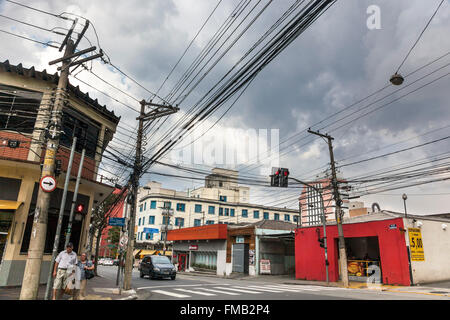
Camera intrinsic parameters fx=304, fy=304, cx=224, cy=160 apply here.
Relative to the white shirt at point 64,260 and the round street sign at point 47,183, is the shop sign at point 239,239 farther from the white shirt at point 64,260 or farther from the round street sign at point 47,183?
the round street sign at point 47,183

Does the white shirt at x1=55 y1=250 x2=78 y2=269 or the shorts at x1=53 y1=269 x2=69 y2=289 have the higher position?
the white shirt at x1=55 y1=250 x2=78 y2=269

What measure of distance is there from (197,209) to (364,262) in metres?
40.6

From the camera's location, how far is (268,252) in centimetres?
3209

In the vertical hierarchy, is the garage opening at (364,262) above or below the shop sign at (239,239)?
below

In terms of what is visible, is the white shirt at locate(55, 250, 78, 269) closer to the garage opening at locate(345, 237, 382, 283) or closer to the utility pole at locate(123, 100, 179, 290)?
the utility pole at locate(123, 100, 179, 290)

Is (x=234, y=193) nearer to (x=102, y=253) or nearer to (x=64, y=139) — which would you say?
(x=102, y=253)

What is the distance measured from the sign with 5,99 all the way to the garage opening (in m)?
2.99

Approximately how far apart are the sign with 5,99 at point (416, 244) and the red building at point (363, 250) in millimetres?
441

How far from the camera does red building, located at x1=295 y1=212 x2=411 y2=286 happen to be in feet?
61.8

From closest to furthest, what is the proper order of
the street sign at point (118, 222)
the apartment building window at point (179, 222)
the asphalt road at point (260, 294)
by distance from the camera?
the asphalt road at point (260, 294)
the street sign at point (118, 222)
the apartment building window at point (179, 222)

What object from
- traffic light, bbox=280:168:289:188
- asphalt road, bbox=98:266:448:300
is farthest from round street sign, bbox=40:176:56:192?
traffic light, bbox=280:168:289:188

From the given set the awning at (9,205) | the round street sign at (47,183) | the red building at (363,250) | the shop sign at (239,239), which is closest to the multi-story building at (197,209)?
the shop sign at (239,239)

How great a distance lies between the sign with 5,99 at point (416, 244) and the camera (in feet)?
61.1
